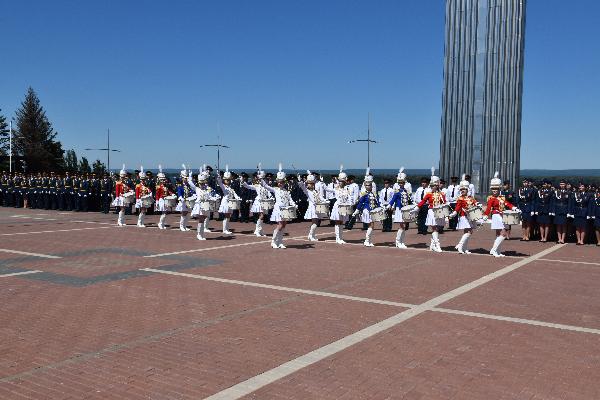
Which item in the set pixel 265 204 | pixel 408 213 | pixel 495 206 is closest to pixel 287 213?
pixel 265 204

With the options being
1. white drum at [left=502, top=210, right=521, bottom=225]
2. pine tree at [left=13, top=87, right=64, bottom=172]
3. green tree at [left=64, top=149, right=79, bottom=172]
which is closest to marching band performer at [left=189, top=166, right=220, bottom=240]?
white drum at [left=502, top=210, right=521, bottom=225]

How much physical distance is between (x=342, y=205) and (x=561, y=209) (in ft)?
21.8

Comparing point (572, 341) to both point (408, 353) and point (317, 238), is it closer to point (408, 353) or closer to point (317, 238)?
point (408, 353)

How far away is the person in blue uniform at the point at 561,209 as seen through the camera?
1655 cm

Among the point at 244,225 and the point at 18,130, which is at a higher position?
the point at 18,130

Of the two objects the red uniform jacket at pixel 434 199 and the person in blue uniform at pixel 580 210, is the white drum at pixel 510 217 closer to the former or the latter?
the red uniform jacket at pixel 434 199

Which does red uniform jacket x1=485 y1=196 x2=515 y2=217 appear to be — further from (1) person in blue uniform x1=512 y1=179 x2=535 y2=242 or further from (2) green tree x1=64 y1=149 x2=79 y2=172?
(2) green tree x1=64 y1=149 x2=79 y2=172

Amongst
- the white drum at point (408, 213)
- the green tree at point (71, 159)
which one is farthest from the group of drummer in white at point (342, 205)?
the green tree at point (71, 159)

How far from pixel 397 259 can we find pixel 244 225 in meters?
9.24

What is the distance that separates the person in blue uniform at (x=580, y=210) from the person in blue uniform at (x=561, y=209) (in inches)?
6.1

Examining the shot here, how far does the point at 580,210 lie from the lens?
16.2m

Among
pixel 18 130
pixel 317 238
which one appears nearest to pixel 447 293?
pixel 317 238

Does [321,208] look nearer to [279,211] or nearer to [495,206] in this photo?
[279,211]

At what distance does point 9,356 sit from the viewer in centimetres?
571
